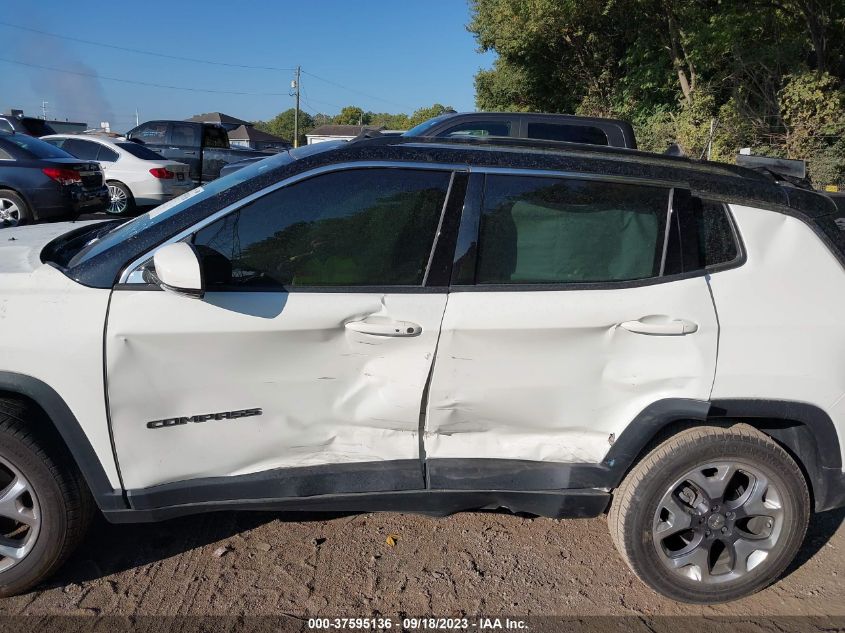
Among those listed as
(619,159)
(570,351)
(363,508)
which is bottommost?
(363,508)

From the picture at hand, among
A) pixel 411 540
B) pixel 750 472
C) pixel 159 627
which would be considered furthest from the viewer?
pixel 411 540

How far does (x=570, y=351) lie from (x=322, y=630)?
1.42 meters

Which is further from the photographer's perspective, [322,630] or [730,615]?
[730,615]

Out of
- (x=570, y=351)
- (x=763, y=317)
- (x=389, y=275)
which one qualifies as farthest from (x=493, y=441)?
(x=763, y=317)

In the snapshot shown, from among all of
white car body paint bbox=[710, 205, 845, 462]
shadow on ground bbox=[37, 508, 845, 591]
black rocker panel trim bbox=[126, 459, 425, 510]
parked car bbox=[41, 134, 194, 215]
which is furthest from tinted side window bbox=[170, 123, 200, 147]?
white car body paint bbox=[710, 205, 845, 462]

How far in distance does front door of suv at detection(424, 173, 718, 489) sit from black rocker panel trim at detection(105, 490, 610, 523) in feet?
0.20

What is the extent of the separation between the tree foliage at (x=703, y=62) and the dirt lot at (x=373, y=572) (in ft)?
36.3

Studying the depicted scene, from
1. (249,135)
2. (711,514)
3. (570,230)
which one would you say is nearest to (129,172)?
(570,230)

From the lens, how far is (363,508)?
2.68m

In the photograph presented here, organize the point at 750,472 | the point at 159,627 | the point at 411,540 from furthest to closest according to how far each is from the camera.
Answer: the point at 411,540
the point at 750,472
the point at 159,627

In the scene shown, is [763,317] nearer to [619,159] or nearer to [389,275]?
[619,159]

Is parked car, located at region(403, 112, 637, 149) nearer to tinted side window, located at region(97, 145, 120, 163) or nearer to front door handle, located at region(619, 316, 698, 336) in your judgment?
front door handle, located at region(619, 316, 698, 336)

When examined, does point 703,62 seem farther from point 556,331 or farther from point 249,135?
point 249,135

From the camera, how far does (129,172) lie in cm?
1209
